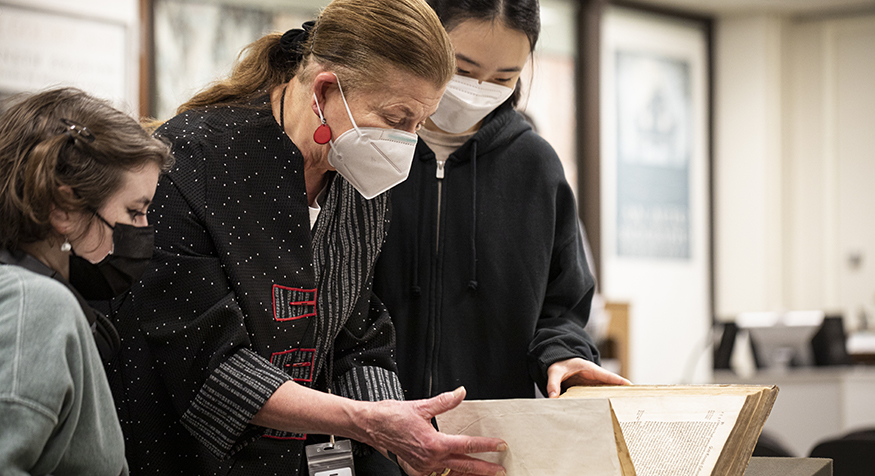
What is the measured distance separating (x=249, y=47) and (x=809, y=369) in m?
4.13

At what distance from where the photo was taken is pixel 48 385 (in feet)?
3.13

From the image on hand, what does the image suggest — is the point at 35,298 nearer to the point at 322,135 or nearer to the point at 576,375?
the point at 322,135

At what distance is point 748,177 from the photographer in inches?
311

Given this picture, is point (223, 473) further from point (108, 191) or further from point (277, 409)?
point (108, 191)

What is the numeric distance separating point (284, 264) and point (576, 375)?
1.91ft

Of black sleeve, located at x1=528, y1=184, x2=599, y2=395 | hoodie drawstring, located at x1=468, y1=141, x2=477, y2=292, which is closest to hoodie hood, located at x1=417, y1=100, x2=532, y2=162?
hoodie drawstring, located at x1=468, y1=141, x2=477, y2=292

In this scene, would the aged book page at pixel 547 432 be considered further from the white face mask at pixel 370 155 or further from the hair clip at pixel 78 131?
the hair clip at pixel 78 131

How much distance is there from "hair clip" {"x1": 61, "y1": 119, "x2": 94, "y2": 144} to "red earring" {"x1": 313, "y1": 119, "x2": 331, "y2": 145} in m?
0.43

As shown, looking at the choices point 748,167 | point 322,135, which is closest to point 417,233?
point 322,135

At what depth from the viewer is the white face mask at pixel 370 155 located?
148cm

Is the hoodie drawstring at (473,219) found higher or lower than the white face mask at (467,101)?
lower

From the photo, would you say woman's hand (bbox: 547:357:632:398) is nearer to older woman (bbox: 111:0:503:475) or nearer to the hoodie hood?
older woman (bbox: 111:0:503:475)

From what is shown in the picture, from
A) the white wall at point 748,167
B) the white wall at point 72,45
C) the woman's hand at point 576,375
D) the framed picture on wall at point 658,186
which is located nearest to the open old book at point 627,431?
the woman's hand at point 576,375

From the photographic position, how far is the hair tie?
1542 millimetres
